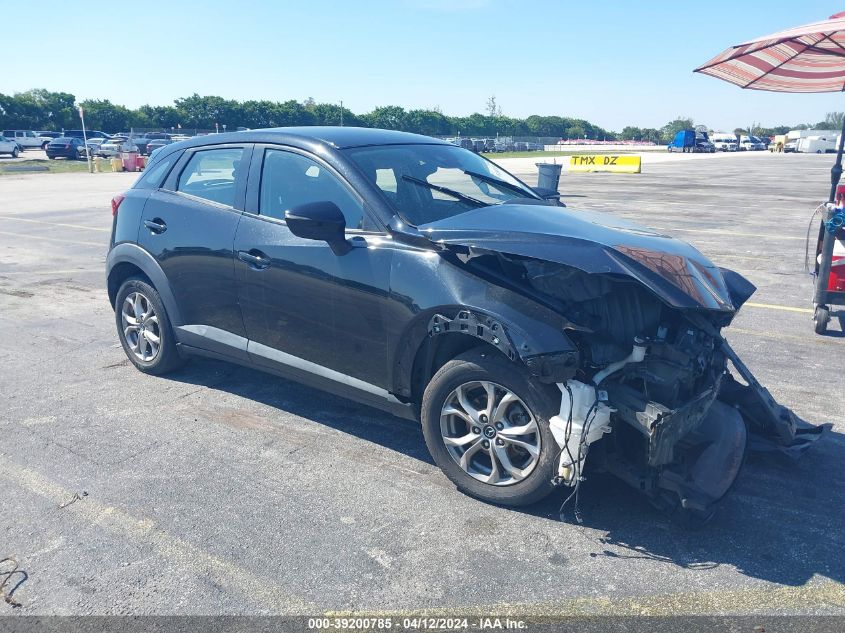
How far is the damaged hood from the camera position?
3.22m

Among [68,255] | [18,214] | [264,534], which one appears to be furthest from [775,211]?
[18,214]

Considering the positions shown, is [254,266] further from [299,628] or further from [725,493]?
[725,493]

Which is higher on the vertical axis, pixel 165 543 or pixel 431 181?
pixel 431 181

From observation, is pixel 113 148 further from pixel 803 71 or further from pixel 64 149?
pixel 803 71

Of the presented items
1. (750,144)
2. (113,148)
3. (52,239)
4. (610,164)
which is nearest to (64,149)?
(113,148)

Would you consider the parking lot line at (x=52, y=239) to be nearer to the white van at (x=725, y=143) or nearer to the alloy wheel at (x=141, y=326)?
the alloy wheel at (x=141, y=326)

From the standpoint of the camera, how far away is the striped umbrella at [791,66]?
615 cm

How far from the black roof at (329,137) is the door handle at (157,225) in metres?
0.69

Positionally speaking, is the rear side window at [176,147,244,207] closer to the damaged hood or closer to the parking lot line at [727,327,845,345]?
the damaged hood

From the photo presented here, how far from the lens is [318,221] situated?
3.75m

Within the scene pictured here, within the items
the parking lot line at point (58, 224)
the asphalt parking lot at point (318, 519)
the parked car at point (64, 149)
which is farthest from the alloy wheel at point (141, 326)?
the parked car at point (64, 149)

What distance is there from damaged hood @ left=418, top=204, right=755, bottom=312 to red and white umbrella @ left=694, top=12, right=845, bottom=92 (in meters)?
2.77

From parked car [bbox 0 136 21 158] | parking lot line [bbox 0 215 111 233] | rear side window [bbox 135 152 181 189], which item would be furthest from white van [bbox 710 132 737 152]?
rear side window [bbox 135 152 181 189]

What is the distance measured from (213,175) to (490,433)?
109 inches
